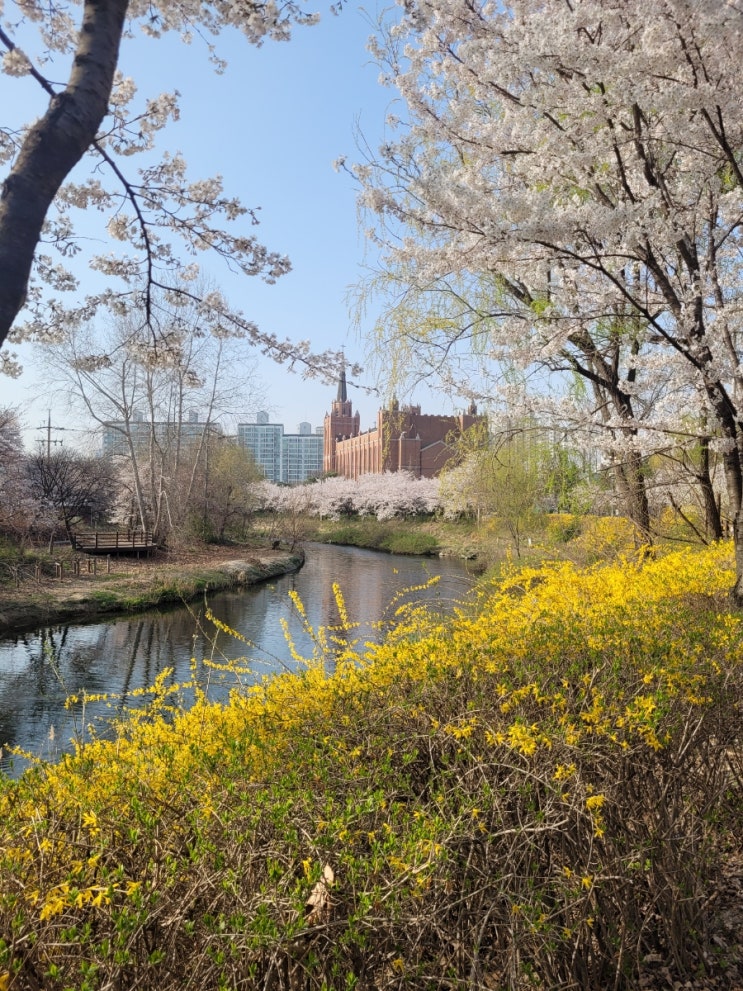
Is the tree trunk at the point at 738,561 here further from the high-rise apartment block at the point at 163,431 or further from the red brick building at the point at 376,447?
the red brick building at the point at 376,447

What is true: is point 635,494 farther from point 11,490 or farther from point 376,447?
point 376,447

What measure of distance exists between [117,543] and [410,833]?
23869 millimetres

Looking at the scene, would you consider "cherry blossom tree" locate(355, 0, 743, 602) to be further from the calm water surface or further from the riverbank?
the riverbank

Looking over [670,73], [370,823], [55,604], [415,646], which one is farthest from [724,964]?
[55,604]

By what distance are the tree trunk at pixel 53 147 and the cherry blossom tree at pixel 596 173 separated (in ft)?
8.09

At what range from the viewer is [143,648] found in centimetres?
1338

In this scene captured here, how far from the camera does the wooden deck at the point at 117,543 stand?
23453 millimetres

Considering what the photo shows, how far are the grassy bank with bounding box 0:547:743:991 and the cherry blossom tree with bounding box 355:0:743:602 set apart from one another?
9.26 feet

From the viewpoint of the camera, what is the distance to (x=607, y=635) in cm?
328

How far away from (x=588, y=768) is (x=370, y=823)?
0.84m

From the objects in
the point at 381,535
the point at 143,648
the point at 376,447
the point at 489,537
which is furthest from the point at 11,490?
the point at 376,447

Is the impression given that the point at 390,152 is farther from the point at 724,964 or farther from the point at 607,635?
the point at 724,964

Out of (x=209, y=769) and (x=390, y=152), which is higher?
(x=390, y=152)

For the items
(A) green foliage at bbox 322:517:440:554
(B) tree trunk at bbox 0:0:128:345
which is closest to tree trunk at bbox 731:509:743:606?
(B) tree trunk at bbox 0:0:128:345
